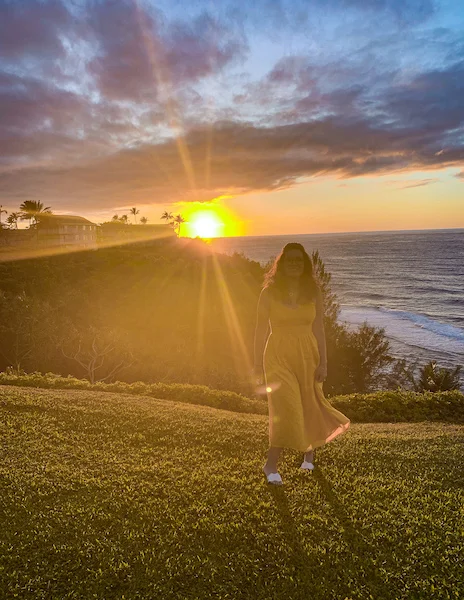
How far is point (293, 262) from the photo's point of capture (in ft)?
16.4

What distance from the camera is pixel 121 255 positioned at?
171ft

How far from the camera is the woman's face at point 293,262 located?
498cm

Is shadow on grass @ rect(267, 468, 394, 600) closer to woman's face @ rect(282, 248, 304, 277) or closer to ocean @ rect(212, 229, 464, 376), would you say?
woman's face @ rect(282, 248, 304, 277)

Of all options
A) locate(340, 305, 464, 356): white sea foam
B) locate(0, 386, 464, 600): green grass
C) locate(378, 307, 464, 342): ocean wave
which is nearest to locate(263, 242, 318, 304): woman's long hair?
locate(0, 386, 464, 600): green grass

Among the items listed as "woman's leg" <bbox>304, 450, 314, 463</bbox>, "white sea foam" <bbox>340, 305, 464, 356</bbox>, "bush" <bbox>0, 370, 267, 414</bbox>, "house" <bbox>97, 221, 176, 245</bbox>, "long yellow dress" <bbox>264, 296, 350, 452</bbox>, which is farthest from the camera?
"house" <bbox>97, 221, 176, 245</bbox>

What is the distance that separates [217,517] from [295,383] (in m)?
1.72

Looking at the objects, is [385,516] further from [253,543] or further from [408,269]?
[408,269]

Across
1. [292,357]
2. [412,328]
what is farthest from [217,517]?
[412,328]

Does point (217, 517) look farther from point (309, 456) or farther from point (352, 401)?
point (352, 401)

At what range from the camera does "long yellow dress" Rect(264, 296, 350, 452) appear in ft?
16.1

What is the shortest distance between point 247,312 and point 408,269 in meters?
85.8

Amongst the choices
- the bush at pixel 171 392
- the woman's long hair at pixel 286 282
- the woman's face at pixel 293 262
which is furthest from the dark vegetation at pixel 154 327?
the woman's face at pixel 293 262

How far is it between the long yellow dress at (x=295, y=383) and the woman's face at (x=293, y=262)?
40 centimetres

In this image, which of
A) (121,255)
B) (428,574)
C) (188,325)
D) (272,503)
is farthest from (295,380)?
(121,255)
